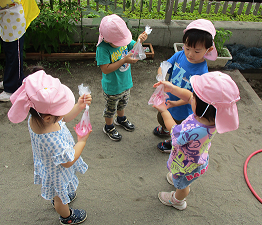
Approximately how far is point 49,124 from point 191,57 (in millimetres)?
1510

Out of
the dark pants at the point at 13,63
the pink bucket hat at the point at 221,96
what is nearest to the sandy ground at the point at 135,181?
the dark pants at the point at 13,63

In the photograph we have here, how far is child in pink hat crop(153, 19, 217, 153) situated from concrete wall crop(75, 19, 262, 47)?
2.97m

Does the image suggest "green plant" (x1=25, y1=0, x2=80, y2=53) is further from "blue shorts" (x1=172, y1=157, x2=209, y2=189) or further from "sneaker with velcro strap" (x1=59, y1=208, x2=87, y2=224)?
"blue shorts" (x1=172, y1=157, x2=209, y2=189)

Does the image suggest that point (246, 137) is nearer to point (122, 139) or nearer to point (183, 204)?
point (183, 204)

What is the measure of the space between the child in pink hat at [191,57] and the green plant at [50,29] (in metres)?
2.84

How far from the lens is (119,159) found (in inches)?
120

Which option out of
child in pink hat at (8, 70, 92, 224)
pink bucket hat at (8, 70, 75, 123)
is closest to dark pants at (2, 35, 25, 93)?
child in pink hat at (8, 70, 92, 224)

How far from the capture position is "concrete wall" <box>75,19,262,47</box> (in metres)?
5.17

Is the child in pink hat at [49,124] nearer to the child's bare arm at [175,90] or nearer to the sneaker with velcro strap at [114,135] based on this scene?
the child's bare arm at [175,90]

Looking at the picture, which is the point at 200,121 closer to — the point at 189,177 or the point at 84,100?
the point at 189,177

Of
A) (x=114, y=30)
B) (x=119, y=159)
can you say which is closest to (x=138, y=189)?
(x=119, y=159)

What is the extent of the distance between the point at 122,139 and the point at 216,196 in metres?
1.47

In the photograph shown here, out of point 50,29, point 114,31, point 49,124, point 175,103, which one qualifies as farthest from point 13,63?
point 175,103

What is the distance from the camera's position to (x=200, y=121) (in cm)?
177
